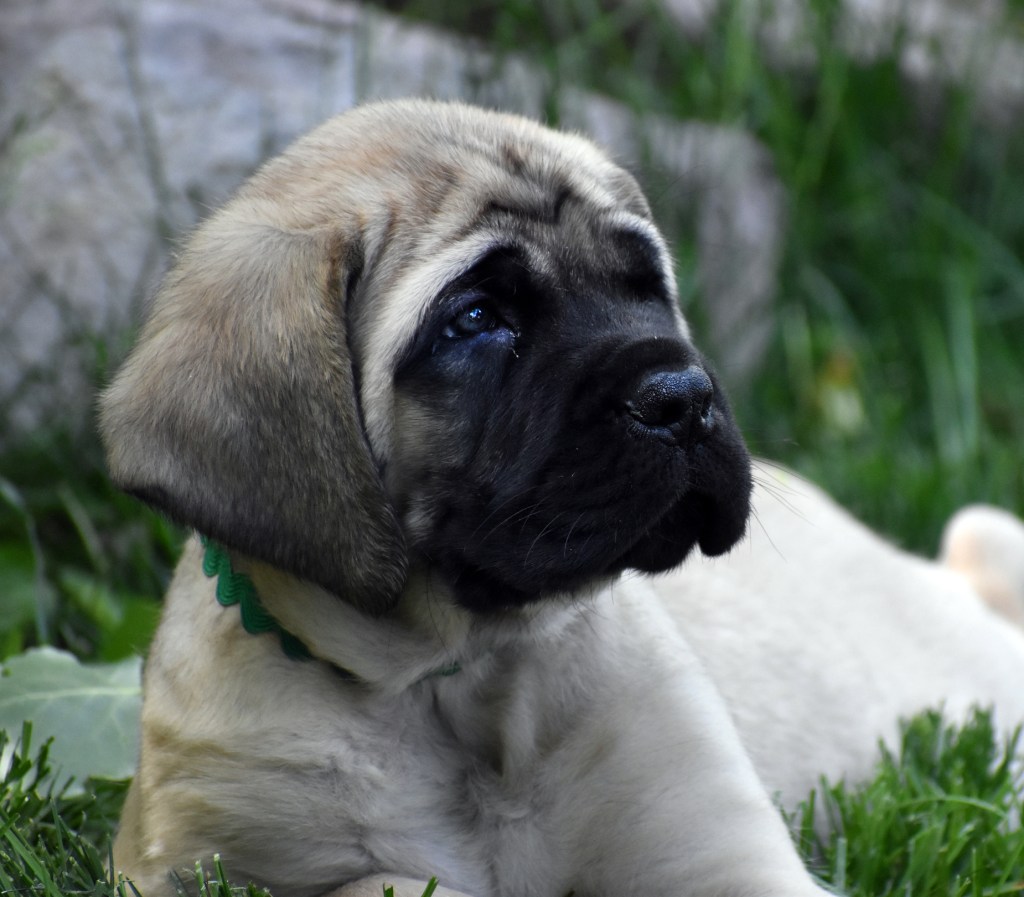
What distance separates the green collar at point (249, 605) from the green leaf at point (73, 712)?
0.86 metres

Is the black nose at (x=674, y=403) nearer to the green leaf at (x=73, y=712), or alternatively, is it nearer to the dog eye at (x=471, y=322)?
the dog eye at (x=471, y=322)

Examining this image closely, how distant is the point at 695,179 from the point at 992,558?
283 cm

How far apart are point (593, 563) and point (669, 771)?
1.75 feet

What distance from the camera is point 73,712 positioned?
3.69 m

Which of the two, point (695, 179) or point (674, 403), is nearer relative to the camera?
point (674, 403)

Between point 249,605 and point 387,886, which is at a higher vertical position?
point 249,605

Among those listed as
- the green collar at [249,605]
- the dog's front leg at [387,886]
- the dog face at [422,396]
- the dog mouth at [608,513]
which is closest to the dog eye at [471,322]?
the dog face at [422,396]

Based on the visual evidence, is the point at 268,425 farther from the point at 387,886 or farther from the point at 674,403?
the point at 387,886

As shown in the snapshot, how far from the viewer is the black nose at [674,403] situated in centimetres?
277

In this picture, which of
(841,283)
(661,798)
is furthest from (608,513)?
(841,283)

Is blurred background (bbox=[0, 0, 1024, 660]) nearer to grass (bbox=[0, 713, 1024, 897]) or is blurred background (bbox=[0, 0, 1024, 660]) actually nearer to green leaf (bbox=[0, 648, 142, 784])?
green leaf (bbox=[0, 648, 142, 784])

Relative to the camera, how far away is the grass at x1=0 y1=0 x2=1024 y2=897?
5469mm

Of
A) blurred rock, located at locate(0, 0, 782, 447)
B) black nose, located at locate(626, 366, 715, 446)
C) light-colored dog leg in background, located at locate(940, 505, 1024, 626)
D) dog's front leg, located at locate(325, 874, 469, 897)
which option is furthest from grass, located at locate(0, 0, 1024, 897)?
black nose, located at locate(626, 366, 715, 446)

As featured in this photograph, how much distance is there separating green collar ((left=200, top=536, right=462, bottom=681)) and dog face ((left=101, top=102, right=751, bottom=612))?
0.87ft
